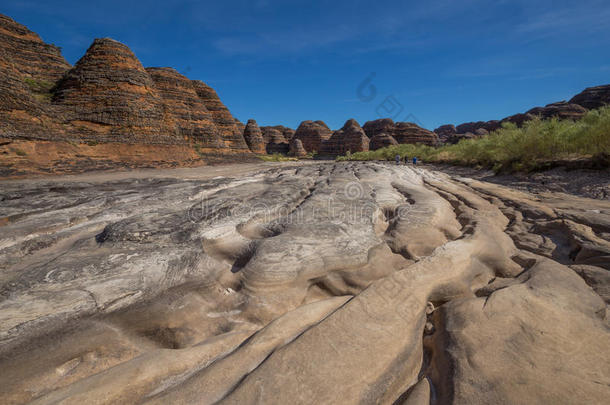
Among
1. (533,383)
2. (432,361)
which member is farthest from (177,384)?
(533,383)

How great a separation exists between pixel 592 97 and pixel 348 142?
39.0 metres

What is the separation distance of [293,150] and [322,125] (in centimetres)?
1535

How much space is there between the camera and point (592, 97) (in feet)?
125

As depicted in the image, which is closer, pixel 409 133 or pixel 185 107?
pixel 185 107

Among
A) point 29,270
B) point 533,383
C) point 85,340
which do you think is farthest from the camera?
point 29,270

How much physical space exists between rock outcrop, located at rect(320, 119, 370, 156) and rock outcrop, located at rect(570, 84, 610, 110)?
33.8 m

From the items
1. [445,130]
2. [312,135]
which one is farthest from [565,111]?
[445,130]

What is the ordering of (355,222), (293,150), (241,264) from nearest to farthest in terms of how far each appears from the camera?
1. (241,264)
2. (355,222)
3. (293,150)

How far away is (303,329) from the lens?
3.97 ft

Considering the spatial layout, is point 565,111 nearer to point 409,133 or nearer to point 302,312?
point 409,133

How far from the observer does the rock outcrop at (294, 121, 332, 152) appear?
189 ft

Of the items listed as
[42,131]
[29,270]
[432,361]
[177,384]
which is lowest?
[432,361]

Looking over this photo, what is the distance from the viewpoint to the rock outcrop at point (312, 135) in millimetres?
57719

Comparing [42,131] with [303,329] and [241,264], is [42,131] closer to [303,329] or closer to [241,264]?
[241,264]
